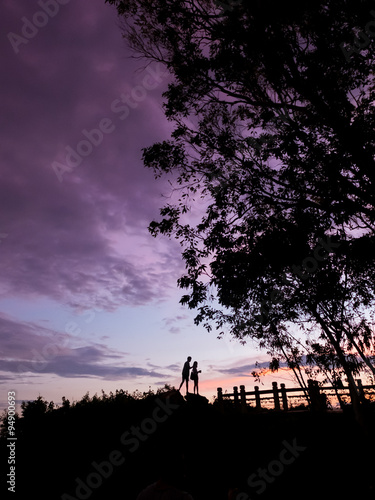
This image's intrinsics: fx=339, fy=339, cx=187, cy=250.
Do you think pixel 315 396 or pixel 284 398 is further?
pixel 284 398

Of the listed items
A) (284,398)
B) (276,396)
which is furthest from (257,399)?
(284,398)

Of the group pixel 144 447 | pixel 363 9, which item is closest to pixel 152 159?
pixel 363 9

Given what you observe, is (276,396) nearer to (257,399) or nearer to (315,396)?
(257,399)

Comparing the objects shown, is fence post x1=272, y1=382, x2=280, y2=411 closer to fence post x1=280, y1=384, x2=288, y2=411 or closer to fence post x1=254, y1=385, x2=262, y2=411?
fence post x1=280, y1=384, x2=288, y2=411

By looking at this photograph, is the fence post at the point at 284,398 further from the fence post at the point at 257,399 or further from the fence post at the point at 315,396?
the fence post at the point at 315,396

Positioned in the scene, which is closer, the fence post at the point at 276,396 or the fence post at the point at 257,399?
the fence post at the point at 276,396

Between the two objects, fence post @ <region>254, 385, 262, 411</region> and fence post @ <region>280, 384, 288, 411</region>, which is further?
fence post @ <region>254, 385, 262, 411</region>

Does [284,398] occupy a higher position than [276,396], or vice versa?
[276,396]

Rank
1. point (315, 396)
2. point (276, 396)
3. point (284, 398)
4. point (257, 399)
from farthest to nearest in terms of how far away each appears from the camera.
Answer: point (257, 399) → point (276, 396) → point (284, 398) → point (315, 396)

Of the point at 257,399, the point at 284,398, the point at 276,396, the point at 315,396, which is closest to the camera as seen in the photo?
the point at 315,396

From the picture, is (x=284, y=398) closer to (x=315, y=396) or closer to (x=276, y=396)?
(x=276, y=396)

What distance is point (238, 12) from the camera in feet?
36.9

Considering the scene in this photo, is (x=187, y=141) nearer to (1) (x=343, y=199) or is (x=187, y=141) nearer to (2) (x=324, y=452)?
(1) (x=343, y=199)

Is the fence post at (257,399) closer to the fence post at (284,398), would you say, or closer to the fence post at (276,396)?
the fence post at (276,396)
